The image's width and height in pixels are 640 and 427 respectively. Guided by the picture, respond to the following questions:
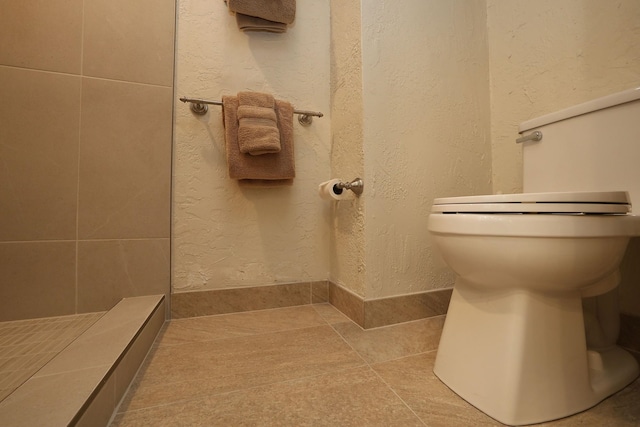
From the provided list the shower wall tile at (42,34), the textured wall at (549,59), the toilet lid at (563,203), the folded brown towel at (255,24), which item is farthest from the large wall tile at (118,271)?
the textured wall at (549,59)

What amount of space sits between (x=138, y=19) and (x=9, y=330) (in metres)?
1.12

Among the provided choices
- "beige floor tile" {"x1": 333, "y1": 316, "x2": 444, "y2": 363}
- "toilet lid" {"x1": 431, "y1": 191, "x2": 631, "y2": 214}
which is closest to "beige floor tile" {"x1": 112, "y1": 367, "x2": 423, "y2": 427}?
"beige floor tile" {"x1": 333, "y1": 316, "x2": 444, "y2": 363}

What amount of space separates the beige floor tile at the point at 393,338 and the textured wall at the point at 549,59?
69 centimetres

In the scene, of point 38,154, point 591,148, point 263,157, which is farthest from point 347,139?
point 38,154

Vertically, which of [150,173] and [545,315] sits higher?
[150,173]

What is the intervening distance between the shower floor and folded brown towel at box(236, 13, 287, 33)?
1.22m

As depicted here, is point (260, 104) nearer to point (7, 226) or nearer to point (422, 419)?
point (7, 226)

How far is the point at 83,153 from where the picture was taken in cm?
88

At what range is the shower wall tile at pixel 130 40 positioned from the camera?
90 cm

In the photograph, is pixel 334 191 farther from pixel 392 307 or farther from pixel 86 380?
pixel 86 380

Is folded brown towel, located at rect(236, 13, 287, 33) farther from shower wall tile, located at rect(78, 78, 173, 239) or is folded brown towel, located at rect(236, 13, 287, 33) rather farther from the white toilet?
the white toilet

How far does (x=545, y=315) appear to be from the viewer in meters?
0.49

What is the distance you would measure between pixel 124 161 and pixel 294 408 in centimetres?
97

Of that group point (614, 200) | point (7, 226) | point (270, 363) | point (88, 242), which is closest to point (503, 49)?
point (614, 200)
